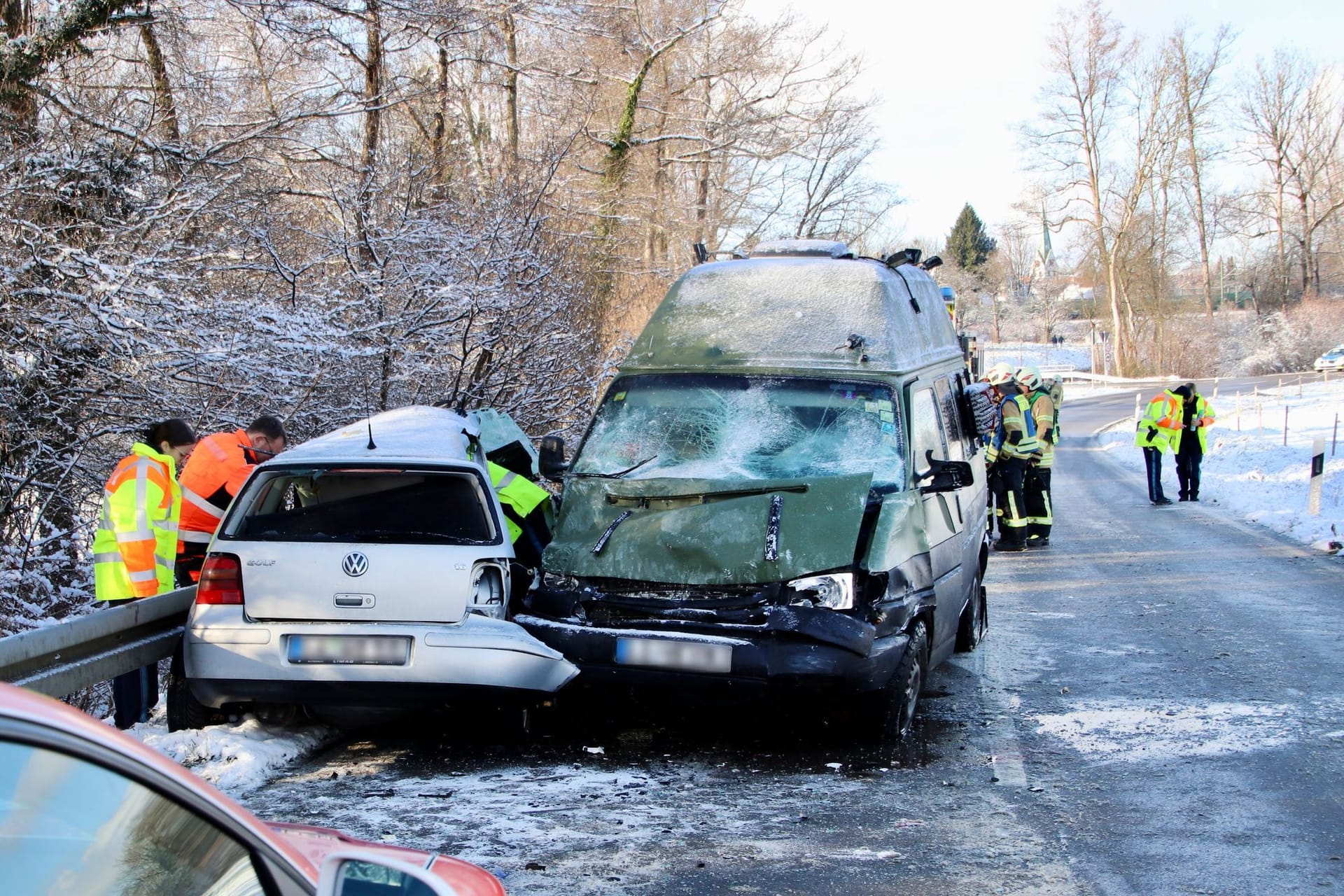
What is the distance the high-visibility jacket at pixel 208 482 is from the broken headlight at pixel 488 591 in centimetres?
236

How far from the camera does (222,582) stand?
5.99m

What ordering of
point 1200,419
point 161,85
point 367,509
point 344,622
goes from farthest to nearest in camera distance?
point 1200,419
point 161,85
point 367,509
point 344,622

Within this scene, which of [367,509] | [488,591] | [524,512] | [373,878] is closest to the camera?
[373,878]

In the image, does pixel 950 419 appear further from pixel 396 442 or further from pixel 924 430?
pixel 396 442

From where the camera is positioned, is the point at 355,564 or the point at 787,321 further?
the point at 787,321

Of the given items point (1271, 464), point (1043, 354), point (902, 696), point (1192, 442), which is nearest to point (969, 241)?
point (1043, 354)

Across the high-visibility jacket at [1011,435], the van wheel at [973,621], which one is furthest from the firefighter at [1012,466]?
the van wheel at [973,621]

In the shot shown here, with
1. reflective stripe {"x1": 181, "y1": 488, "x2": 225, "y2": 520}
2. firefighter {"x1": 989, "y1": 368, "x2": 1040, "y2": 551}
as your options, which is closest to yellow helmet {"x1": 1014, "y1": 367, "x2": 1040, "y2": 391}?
firefighter {"x1": 989, "y1": 368, "x2": 1040, "y2": 551}

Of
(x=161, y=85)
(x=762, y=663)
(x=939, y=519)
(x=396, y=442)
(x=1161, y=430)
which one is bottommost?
(x=762, y=663)

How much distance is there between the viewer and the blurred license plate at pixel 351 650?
5852mm

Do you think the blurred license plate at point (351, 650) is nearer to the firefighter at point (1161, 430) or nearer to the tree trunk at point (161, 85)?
the tree trunk at point (161, 85)

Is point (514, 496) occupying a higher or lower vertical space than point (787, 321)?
lower

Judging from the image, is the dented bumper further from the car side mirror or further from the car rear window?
the car side mirror

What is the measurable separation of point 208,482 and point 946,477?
4.52m
